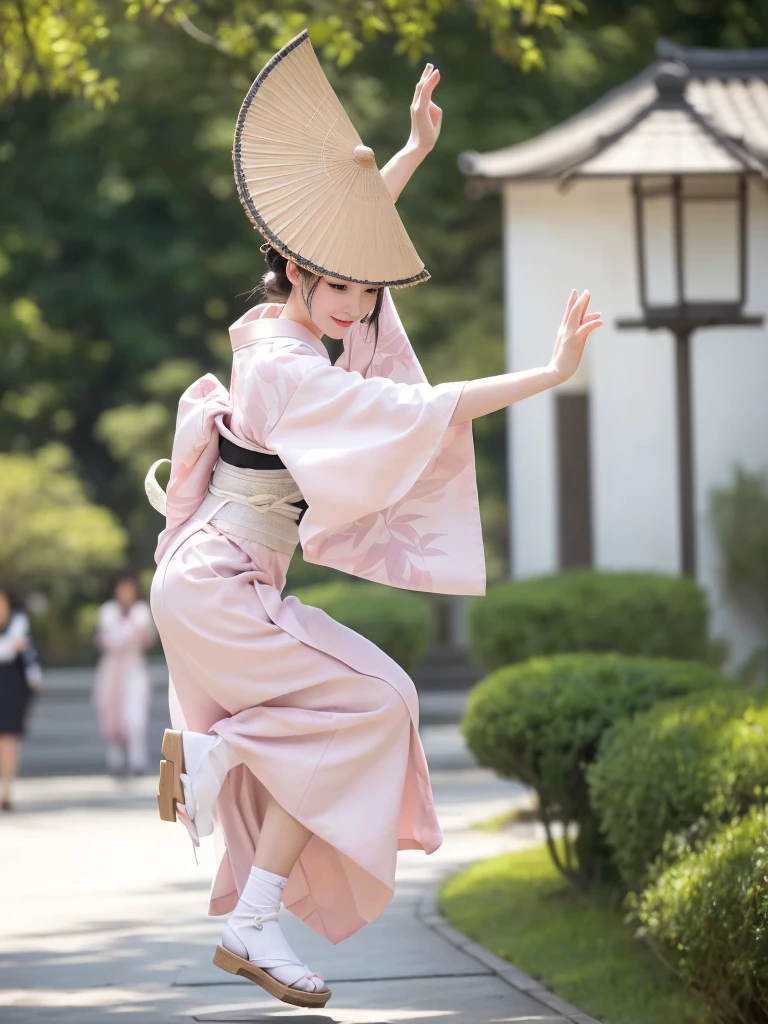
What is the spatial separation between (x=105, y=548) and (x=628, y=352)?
1122cm

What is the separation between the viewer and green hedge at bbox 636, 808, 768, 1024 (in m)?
4.46

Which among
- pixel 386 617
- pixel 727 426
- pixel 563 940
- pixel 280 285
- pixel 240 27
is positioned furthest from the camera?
pixel 727 426

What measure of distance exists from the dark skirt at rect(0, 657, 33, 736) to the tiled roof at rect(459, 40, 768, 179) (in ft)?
18.2

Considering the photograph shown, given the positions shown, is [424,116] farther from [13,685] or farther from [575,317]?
[13,685]

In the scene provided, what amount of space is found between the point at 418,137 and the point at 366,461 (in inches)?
49.2

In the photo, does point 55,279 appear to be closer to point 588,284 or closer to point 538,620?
point 588,284

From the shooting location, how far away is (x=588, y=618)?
12.2 m

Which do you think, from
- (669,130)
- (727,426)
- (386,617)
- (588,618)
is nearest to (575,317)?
(588,618)

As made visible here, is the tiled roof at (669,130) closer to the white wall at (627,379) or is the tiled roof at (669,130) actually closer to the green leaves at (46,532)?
the white wall at (627,379)

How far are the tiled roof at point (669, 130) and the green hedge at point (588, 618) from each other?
296 centimetres

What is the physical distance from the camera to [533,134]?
882 inches

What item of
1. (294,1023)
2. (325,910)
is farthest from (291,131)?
(294,1023)

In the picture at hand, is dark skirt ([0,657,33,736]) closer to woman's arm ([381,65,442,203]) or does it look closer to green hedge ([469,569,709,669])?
green hedge ([469,569,709,669])

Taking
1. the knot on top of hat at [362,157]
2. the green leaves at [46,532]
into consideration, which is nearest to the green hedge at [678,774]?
the knot on top of hat at [362,157]
